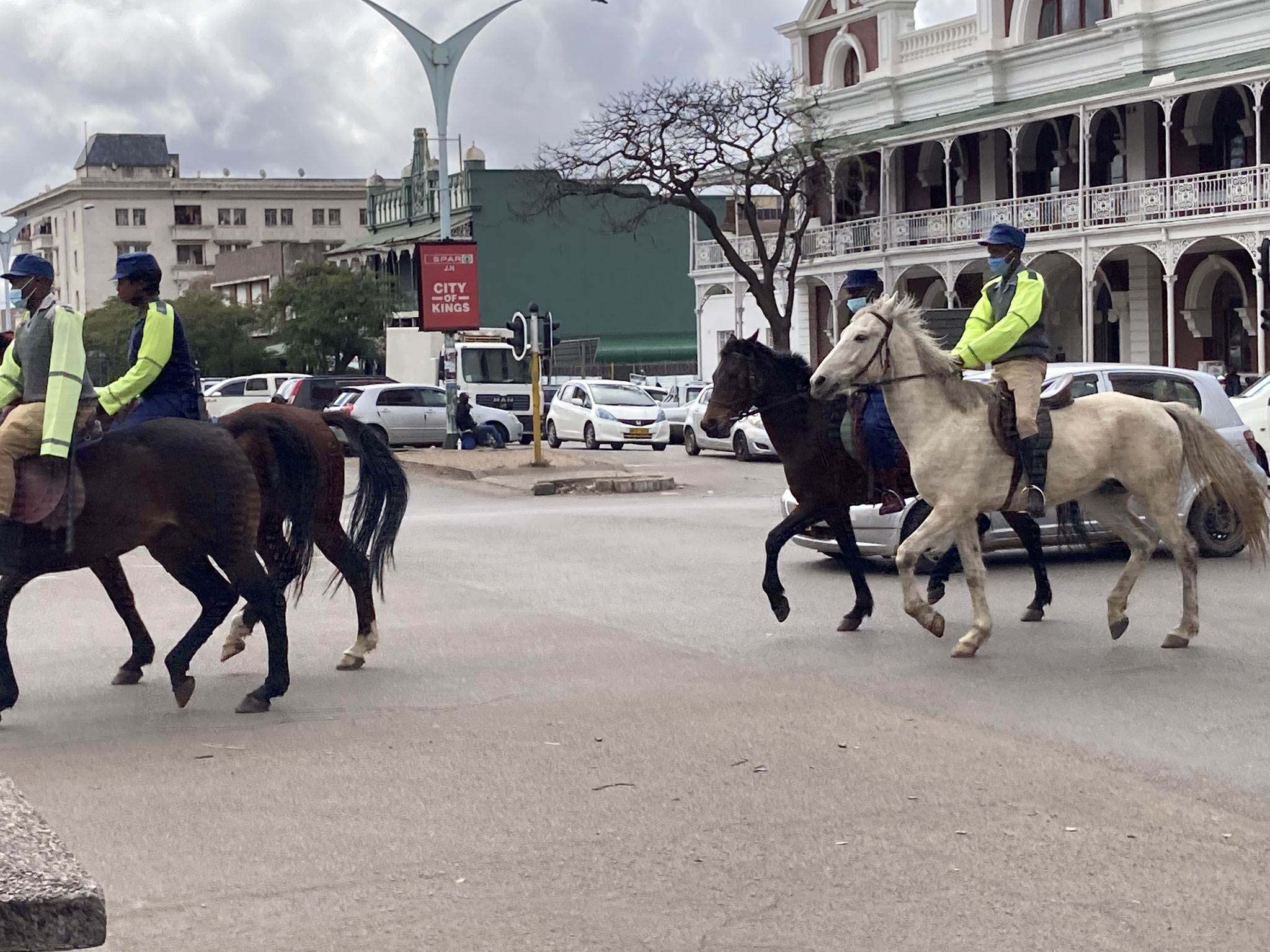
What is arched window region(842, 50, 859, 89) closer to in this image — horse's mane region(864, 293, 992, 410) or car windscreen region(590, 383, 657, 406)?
car windscreen region(590, 383, 657, 406)

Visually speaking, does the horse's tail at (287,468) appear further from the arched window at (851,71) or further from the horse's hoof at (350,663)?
the arched window at (851,71)

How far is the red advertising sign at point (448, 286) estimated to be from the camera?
101ft

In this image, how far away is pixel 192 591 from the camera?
8.87 meters

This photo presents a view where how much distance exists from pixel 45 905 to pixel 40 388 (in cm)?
610

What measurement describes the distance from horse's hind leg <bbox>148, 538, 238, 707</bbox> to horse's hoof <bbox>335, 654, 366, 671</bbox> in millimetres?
933

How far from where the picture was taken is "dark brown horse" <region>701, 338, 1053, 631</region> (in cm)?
1089

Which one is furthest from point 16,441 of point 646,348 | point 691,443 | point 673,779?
point 646,348

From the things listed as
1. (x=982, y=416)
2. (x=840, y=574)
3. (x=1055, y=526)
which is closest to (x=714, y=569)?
(x=840, y=574)

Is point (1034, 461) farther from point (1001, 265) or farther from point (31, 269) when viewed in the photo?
point (31, 269)

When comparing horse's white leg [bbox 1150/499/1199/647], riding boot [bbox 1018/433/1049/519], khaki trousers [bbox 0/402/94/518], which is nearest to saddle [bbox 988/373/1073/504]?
riding boot [bbox 1018/433/1049/519]

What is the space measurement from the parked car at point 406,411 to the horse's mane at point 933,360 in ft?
84.8

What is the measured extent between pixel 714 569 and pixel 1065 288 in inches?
1225

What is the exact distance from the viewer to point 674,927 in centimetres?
499

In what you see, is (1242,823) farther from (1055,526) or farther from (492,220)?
(492,220)
